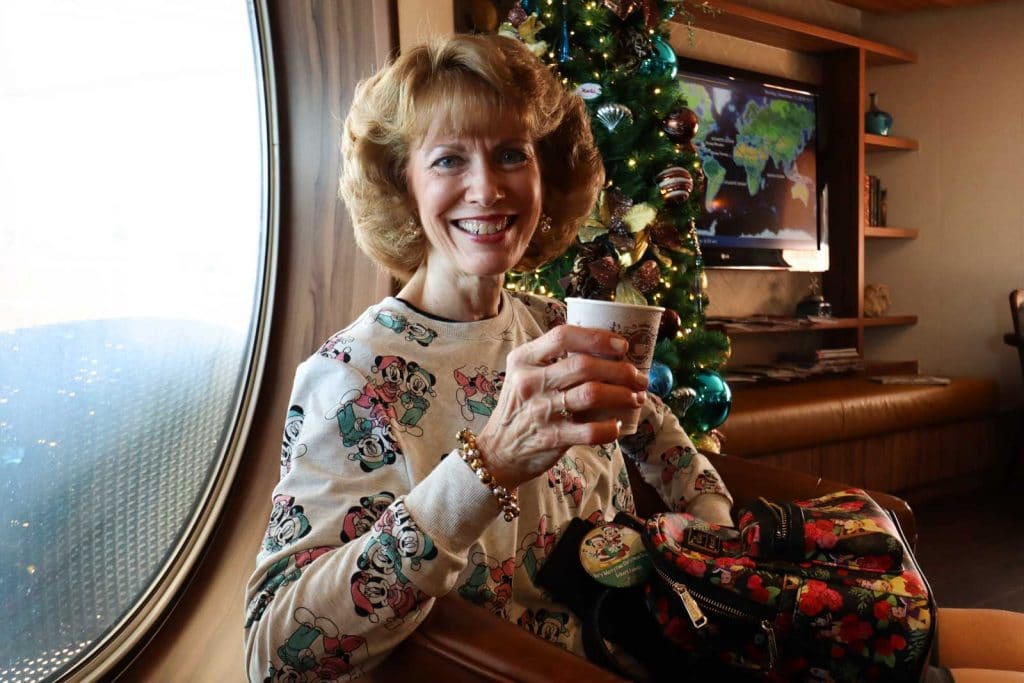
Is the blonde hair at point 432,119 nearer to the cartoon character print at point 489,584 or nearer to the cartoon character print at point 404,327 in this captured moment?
the cartoon character print at point 404,327

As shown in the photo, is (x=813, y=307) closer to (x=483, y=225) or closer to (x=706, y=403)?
(x=706, y=403)

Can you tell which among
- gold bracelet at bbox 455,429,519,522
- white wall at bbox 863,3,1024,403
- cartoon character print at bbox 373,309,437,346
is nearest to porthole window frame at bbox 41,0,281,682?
cartoon character print at bbox 373,309,437,346

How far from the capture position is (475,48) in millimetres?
1224

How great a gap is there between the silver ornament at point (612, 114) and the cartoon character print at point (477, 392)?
125cm

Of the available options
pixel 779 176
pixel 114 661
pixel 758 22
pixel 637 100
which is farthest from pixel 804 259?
pixel 114 661

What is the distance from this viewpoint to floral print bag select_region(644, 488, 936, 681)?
1.02 meters

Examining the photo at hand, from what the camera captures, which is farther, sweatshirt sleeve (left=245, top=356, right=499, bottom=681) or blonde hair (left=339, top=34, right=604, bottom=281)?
blonde hair (left=339, top=34, right=604, bottom=281)

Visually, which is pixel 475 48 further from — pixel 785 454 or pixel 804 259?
pixel 804 259

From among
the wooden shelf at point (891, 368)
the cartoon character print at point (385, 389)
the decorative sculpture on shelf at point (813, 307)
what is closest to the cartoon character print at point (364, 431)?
the cartoon character print at point (385, 389)

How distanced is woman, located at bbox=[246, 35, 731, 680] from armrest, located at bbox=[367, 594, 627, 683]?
26 mm

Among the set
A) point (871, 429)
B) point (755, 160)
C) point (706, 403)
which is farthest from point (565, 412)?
point (755, 160)

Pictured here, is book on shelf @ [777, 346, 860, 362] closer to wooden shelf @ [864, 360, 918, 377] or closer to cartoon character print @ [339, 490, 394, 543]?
wooden shelf @ [864, 360, 918, 377]

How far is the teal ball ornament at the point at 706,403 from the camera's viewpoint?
254 cm

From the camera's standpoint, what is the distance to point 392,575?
93 centimetres
